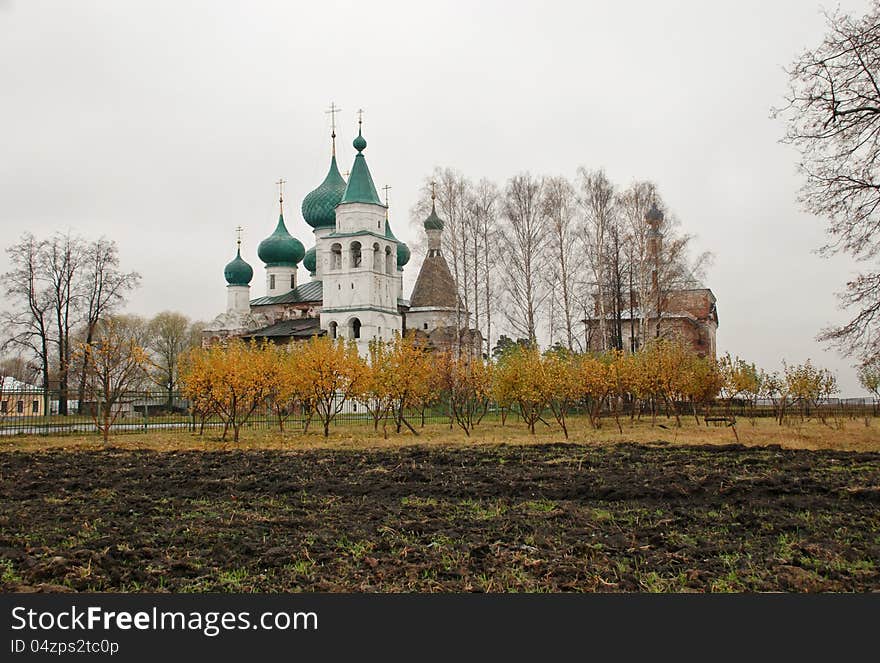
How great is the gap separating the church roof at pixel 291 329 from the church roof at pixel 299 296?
4.63 ft

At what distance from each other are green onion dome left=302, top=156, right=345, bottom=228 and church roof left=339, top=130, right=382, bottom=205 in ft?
23.3

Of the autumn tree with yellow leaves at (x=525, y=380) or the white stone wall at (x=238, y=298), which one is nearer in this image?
the autumn tree with yellow leaves at (x=525, y=380)

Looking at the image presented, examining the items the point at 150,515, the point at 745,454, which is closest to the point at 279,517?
the point at 150,515

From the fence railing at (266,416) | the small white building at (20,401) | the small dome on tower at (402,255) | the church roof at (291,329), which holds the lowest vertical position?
the fence railing at (266,416)

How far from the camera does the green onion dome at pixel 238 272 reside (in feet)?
177

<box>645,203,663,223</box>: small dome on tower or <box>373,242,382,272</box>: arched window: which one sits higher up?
<box>373,242,382,272</box>: arched window

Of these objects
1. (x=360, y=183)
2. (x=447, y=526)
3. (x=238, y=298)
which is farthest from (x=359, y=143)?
(x=447, y=526)

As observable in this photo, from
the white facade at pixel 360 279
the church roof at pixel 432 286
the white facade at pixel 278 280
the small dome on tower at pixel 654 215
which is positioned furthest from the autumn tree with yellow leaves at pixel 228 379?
the white facade at pixel 278 280

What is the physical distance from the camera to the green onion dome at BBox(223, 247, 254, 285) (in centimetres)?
5388

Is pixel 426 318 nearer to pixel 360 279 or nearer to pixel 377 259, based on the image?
pixel 377 259

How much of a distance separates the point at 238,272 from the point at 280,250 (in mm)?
3198

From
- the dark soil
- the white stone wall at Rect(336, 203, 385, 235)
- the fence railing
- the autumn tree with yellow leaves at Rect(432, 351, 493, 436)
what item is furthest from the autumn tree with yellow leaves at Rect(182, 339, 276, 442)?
the white stone wall at Rect(336, 203, 385, 235)

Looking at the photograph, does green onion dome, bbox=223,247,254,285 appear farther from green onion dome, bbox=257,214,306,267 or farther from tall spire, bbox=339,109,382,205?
tall spire, bbox=339,109,382,205

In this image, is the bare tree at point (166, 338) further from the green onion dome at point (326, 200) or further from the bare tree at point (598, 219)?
the bare tree at point (598, 219)
